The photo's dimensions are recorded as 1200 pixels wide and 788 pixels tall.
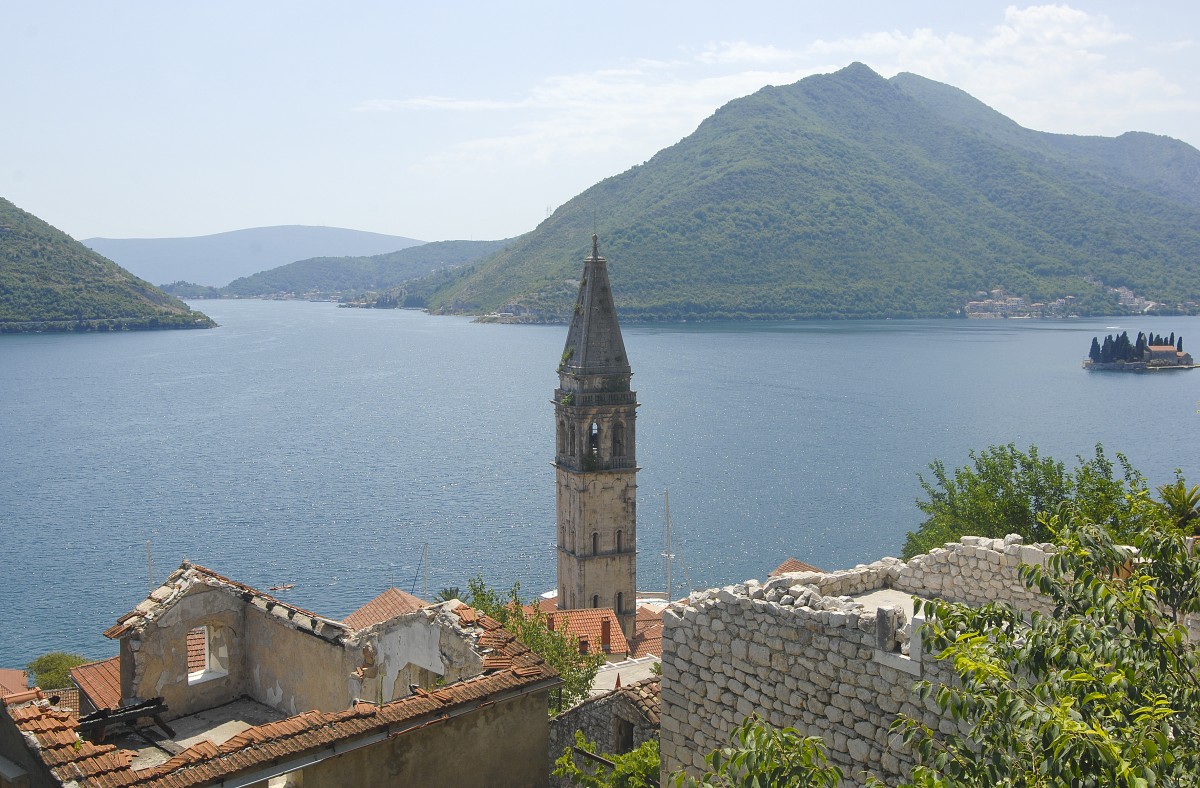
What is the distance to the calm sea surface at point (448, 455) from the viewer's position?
5241 centimetres

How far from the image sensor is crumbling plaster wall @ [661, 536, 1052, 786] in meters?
6.29

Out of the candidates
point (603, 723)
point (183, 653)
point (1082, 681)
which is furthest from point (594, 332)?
point (1082, 681)

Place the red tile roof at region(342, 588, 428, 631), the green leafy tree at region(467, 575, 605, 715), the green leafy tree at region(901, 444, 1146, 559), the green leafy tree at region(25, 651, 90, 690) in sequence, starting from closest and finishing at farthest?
the green leafy tree at region(467, 575, 605, 715)
the green leafy tree at region(901, 444, 1146, 559)
the red tile roof at region(342, 588, 428, 631)
the green leafy tree at region(25, 651, 90, 690)

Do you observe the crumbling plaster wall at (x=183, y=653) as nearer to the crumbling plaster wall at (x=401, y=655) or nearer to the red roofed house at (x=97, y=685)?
the crumbling plaster wall at (x=401, y=655)

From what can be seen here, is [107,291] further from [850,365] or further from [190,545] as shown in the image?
[190,545]

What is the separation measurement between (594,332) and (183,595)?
86.0 feet

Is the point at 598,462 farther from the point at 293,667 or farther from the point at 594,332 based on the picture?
the point at 293,667

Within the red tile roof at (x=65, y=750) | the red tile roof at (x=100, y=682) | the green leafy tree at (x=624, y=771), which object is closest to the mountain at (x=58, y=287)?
the red tile roof at (x=100, y=682)

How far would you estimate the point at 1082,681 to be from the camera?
14.8ft

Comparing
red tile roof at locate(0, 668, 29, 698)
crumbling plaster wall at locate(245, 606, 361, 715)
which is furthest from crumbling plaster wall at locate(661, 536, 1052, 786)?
red tile roof at locate(0, 668, 29, 698)

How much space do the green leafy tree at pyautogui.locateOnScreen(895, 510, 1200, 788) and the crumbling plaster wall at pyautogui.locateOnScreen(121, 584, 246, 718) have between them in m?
5.63

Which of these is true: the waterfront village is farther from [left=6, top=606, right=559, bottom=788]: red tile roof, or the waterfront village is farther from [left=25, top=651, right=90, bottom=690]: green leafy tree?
[left=25, top=651, right=90, bottom=690]: green leafy tree

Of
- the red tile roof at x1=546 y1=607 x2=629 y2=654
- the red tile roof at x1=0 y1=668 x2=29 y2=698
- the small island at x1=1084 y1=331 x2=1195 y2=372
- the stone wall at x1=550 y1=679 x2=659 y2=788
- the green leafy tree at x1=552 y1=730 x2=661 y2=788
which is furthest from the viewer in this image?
the small island at x1=1084 y1=331 x2=1195 y2=372

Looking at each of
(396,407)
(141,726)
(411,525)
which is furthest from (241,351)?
(141,726)
